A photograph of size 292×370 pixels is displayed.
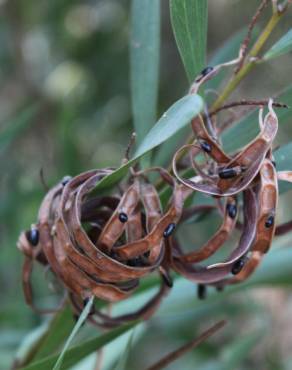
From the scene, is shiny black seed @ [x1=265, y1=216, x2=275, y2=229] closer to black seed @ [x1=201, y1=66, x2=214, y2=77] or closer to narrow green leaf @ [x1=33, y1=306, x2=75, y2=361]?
black seed @ [x1=201, y1=66, x2=214, y2=77]

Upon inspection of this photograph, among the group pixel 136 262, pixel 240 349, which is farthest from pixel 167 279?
pixel 240 349

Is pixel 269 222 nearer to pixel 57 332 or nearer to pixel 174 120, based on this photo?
pixel 174 120

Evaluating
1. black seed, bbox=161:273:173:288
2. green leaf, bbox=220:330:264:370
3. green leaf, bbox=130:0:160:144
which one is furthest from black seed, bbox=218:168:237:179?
green leaf, bbox=220:330:264:370

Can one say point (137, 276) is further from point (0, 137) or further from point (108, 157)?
point (108, 157)

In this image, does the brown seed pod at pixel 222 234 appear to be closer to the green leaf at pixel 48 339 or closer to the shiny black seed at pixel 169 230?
the shiny black seed at pixel 169 230

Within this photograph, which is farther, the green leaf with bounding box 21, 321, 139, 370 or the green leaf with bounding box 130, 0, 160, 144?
the green leaf with bounding box 130, 0, 160, 144

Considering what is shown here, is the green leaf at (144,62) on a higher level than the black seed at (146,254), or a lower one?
higher

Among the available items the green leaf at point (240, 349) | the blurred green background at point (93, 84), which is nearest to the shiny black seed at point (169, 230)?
the green leaf at point (240, 349)
